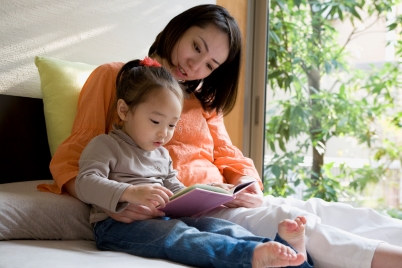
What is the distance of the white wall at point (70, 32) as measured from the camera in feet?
6.01

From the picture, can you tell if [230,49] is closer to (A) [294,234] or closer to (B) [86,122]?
(B) [86,122]

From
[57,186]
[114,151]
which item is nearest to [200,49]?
[114,151]

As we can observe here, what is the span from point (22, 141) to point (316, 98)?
1880mm

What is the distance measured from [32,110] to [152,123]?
20.7 inches

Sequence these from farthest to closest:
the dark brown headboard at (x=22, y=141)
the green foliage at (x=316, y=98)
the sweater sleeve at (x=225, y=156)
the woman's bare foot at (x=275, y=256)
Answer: the green foliage at (x=316, y=98), the sweater sleeve at (x=225, y=156), the dark brown headboard at (x=22, y=141), the woman's bare foot at (x=275, y=256)

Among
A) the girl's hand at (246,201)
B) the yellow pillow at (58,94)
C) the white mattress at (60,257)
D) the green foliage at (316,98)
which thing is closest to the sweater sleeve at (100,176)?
the white mattress at (60,257)

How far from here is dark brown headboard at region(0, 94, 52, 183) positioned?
5.73 feet

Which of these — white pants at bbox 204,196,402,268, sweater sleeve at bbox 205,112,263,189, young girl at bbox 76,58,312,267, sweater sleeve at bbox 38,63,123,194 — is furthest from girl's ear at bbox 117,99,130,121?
sweater sleeve at bbox 205,112,263,189

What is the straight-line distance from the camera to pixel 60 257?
122 cm

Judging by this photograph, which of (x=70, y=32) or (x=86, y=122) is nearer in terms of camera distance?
(x=86, y=122)

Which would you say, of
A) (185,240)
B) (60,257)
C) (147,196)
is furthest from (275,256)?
(60,257)

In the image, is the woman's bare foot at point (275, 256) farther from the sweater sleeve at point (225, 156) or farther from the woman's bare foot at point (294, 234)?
the sweater sleeve at point (225, 156)

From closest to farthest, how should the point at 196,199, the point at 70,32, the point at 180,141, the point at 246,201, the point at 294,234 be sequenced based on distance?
1. the point at 294,234
2. the point at 196,199
3. the point at 246,201
4. the point at 180,141
5. the point at 70,32

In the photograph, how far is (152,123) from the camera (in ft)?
5.06
